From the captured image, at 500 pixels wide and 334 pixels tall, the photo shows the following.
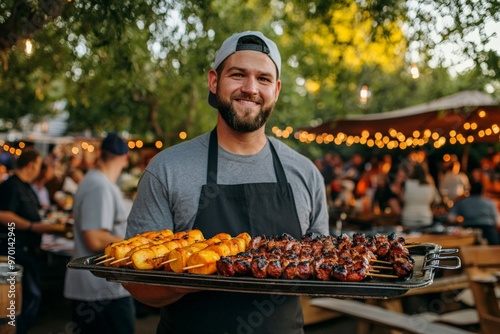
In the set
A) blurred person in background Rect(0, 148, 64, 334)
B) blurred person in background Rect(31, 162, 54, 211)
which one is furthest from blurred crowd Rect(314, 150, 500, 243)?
blurred person in background Rect(0, 148, 64, 334)

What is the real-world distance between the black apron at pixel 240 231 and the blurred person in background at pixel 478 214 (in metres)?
7.83

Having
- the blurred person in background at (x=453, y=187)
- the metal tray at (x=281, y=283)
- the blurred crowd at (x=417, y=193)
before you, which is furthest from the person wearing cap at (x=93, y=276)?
the blurred person in background at (x=453, y=187)

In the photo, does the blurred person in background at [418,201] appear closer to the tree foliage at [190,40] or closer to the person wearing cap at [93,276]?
the tree foliage at [190,40]

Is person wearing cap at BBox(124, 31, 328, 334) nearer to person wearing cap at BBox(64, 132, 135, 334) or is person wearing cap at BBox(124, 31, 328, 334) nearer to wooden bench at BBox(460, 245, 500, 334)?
person wearing cap at BBox(64, 132, 135, 334)

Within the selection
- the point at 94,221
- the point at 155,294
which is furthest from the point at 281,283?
the point at 94,221

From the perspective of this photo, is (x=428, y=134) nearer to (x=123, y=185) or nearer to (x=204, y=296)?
(x=123, y=185)

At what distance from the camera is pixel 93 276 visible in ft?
15.8

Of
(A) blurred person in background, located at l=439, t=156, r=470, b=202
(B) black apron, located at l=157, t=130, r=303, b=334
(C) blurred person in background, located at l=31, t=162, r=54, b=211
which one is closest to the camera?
(B) black apron, located at l=157, t=130, r=303, b=334

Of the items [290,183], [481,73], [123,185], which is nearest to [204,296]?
Answer: [290,183]

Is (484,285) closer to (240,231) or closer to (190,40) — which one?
(240,231)

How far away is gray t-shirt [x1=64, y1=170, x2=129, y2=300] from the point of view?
475cm

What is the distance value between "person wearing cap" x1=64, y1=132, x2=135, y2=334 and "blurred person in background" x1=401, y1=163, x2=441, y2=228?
6.42m

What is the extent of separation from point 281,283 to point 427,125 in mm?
10539

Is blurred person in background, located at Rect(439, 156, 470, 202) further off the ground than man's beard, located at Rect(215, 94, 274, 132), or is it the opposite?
blurred person in background, located at Rect(439, 156, 470, 202)
